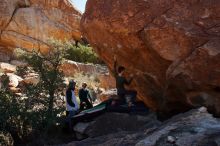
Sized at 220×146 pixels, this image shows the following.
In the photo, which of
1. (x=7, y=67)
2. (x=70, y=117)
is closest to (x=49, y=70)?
(x=70, y=117)

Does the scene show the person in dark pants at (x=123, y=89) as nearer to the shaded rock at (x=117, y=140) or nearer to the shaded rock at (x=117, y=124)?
the shaded rock at (x=117, y=124)

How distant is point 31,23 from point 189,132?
2833cm

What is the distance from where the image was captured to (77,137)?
42.5ft

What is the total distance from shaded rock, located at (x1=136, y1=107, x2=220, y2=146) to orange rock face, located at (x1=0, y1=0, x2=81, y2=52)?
2645cm

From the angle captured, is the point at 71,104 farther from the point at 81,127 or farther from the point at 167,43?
the point at 167,43

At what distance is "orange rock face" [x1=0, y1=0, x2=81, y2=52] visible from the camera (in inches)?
1399

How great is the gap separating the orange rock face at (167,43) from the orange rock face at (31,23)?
23.6 m

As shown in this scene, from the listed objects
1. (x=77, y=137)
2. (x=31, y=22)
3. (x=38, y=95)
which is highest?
(x=31, y=22)

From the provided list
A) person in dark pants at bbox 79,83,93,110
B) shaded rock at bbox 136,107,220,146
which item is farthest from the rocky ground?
person in dark pants at bbox 79,83,93,110

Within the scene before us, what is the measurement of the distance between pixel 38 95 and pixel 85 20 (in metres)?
3.22

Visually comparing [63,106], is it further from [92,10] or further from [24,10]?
[24,10]

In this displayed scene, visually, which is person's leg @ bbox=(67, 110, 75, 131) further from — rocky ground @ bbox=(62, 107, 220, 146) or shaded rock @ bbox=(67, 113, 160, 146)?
rocky ground @ bbox=(62, 107, 220, 146)

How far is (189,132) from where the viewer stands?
29.4 feet

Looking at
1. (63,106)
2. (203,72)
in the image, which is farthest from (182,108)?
(63,106)
